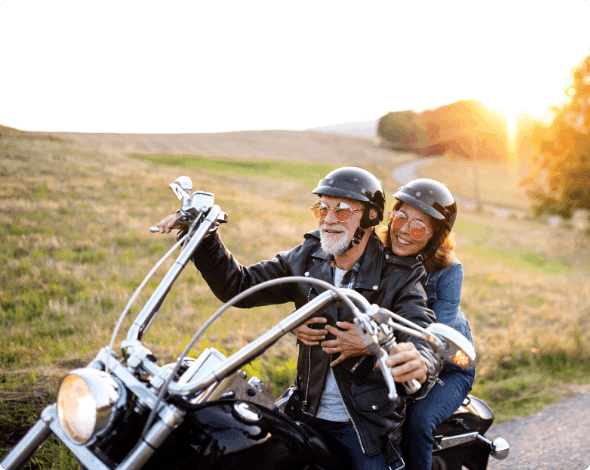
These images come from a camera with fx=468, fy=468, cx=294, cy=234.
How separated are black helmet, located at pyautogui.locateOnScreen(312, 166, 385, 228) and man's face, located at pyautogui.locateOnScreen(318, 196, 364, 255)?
5 centimetres

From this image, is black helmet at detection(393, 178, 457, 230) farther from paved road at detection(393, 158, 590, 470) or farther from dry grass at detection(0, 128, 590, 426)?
dry grass at detection(0, 128, 590, 426)

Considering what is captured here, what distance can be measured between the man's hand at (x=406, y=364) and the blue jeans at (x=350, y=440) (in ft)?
2.72

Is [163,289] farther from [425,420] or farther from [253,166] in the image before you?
[253,166]

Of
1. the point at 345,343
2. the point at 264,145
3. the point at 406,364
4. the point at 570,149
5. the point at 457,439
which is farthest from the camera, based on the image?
the point at 264,145

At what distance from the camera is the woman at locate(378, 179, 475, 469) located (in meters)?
3.04

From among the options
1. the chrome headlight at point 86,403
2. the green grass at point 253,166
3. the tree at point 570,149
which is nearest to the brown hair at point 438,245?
the chrome headlight at point 86,403

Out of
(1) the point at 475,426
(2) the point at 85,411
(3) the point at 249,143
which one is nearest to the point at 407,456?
(1) the point at 475,426

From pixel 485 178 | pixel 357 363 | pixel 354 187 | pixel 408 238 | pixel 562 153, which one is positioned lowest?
Answer: pixel 485 178

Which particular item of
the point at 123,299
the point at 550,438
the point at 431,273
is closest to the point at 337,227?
the point at 431,273

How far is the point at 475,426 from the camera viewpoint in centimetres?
316

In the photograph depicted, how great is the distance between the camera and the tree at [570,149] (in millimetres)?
23406

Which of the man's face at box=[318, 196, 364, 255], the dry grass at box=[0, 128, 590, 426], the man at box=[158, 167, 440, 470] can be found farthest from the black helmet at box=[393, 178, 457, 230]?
the dry grass at box=[0, 128, 590, 426]

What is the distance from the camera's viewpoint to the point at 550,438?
4.29 meters

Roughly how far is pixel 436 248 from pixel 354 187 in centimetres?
106
